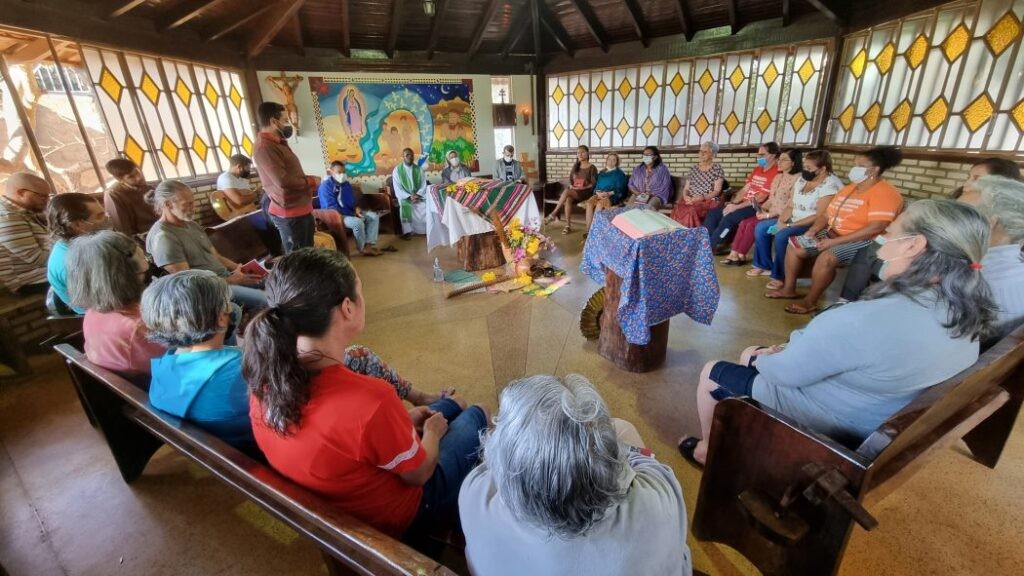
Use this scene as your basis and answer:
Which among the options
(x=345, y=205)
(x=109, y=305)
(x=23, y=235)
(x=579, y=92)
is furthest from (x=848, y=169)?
(x=23, y=235)

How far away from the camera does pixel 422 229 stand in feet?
20.5

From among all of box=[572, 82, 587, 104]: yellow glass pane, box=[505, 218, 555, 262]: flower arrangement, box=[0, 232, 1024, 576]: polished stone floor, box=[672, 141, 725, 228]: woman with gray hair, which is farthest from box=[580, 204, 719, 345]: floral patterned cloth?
box=[572, 82, 587, 104]: yellow glass pane

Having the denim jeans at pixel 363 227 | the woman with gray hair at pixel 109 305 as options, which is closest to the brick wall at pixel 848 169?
the denim jeans at pixel 363 227

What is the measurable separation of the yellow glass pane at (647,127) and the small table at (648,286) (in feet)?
17.1

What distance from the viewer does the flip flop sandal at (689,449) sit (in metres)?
1.91

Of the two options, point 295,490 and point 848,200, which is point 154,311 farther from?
point 848,200

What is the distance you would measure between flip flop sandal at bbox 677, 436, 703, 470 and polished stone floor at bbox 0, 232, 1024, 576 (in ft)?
0.10

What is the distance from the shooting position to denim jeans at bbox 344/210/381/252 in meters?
5.14

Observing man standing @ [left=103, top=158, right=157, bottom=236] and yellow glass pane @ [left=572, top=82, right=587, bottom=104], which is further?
yellow glass pane @ [left=572, top=82, right=587, bottom=104]

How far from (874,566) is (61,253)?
12.5 ft

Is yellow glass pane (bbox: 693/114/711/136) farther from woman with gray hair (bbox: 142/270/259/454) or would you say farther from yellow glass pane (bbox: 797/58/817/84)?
woman with gray hair (bbox: 142/270/259/454)

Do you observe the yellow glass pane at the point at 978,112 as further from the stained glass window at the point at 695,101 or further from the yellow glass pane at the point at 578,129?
the yellow glass pane at the point at 578,129

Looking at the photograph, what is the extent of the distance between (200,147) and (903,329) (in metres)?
6.56

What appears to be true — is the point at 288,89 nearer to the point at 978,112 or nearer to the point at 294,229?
the point at 294,229
